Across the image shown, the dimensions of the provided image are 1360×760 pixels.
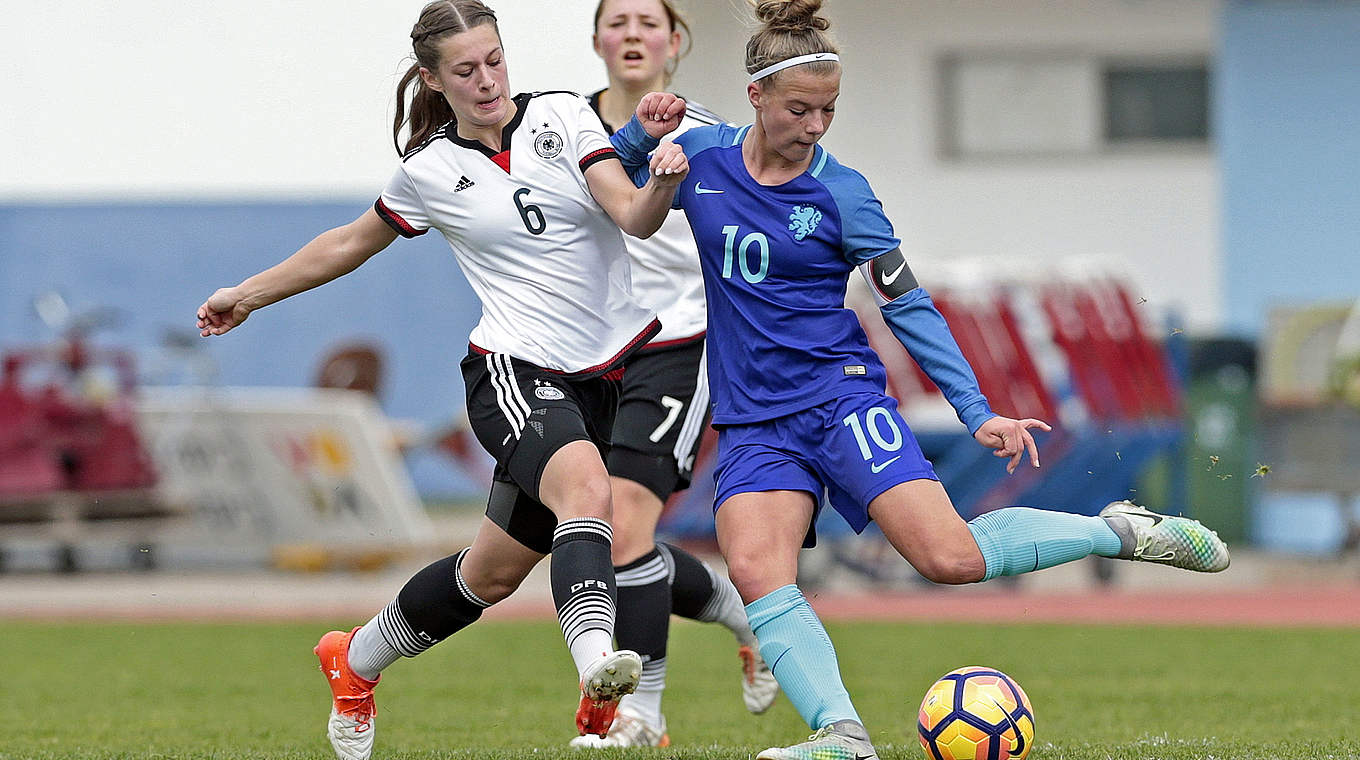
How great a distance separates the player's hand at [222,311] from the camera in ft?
15.8

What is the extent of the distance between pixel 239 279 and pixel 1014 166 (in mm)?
8923

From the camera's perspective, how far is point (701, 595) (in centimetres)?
577

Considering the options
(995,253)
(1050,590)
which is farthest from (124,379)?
(995,253)

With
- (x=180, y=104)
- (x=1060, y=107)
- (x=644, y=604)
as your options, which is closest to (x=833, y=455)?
(x=644, y=604)

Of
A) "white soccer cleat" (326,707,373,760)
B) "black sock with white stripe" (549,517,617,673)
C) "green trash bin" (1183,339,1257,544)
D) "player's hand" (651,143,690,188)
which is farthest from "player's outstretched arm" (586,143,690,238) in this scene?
"green trash bin" (1183,339,1257,544)

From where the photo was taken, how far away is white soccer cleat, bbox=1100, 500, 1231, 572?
4.55 metres

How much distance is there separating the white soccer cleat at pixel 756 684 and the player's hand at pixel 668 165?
6.86 feet

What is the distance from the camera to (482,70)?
461 centimetres

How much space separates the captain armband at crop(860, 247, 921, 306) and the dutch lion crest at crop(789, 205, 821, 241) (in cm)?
17

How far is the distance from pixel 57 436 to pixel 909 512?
10683mm

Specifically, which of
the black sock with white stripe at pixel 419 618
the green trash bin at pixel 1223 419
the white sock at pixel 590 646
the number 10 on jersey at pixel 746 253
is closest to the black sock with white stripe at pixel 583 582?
the white sock at pixel 590 646

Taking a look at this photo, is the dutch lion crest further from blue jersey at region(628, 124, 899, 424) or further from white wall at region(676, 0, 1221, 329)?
white wall at region(676, 0, 1221, 329)

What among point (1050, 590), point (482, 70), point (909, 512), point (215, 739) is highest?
point (482, 70)

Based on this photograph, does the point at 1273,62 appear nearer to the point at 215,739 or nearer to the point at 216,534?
the point at 216,534
